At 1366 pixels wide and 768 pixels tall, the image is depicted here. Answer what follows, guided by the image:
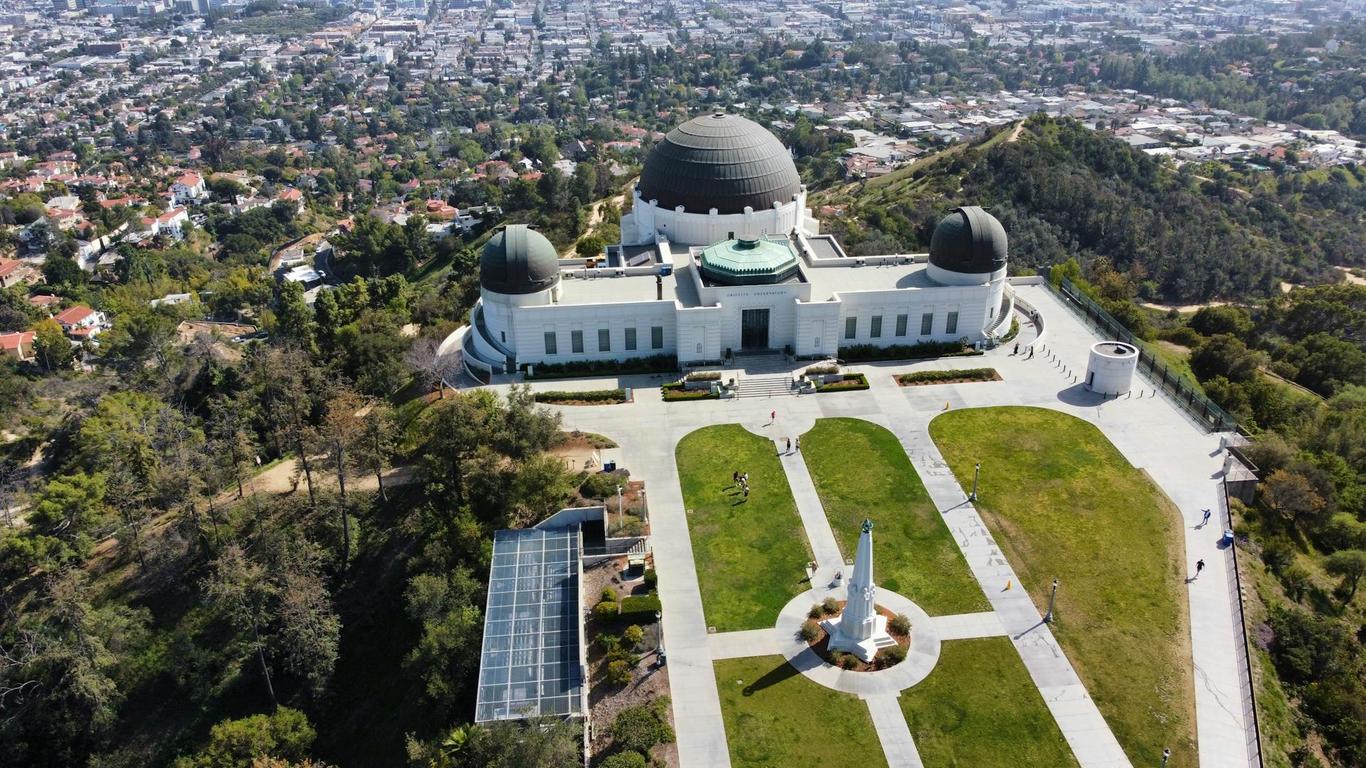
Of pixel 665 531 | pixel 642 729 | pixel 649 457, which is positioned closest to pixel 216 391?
pixel 649 457

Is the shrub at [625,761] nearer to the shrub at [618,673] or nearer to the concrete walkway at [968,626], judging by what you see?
the shrub at [618,673]

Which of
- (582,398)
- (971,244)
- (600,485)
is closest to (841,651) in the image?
(600,485)

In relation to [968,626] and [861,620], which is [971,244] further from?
[861,620]

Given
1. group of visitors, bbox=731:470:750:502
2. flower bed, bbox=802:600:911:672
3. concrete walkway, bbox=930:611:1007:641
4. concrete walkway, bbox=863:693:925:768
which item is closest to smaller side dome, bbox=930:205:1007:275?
group of visitors, bbox=731:470:750:502

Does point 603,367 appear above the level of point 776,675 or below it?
above

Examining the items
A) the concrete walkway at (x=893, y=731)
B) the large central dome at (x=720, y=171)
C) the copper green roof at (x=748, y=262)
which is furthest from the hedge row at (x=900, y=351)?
the concrete walkway at (x=893, y=731)
